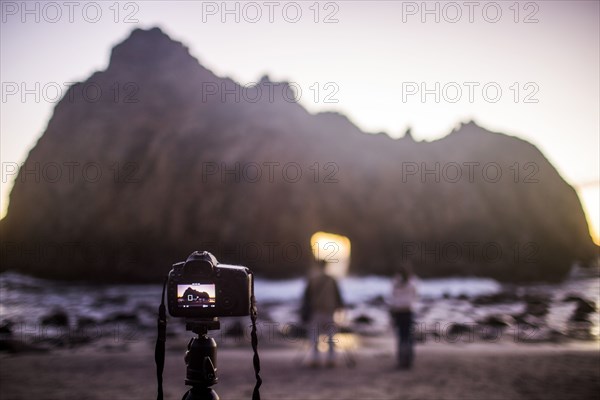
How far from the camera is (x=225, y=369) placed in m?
8.92

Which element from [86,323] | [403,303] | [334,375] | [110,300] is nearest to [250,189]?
[110,300]

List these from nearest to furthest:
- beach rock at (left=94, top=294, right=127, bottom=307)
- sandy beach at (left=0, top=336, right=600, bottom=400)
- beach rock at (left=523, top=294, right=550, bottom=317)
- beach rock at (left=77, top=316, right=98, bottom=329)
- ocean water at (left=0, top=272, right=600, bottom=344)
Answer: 1. sandy beach at (left=0, top=336, right=600, bottom=400)
2. beach rock at (left=77, top=316, right=98, bottom=329)
3. beach rock at (left=523, top=294, right=550, bottom=317)
4. ocean water at (left=0, top=272, right=600, bottom=344)
5. beach rock at (left=94, top=294, right=127, bottom=307)

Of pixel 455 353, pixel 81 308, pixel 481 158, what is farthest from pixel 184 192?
pixel 455 353

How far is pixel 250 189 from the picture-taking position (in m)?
69.8

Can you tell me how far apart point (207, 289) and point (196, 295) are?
7 centimetres

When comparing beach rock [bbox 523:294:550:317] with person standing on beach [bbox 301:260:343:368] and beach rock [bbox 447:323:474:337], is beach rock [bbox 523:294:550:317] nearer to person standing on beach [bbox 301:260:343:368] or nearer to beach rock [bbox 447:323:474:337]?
beach rock [bbox 447:323:474:337]

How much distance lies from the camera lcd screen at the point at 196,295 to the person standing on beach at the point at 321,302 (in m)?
6.85

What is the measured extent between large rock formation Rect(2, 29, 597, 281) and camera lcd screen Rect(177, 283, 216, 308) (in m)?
62.2

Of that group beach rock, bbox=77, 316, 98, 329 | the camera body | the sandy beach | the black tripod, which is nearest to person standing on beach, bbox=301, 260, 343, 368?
the sandy beach

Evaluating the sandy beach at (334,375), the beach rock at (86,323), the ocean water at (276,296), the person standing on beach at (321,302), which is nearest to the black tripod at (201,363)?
the sandy beach at (334,375)

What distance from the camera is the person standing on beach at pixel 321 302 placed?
953 cm

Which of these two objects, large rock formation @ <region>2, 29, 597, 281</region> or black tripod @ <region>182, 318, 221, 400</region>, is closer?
black tripod @ <region>182, 318, 221, 400</region>

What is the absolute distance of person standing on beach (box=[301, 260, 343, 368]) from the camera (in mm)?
9531

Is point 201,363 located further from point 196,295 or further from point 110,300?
point 110,300
